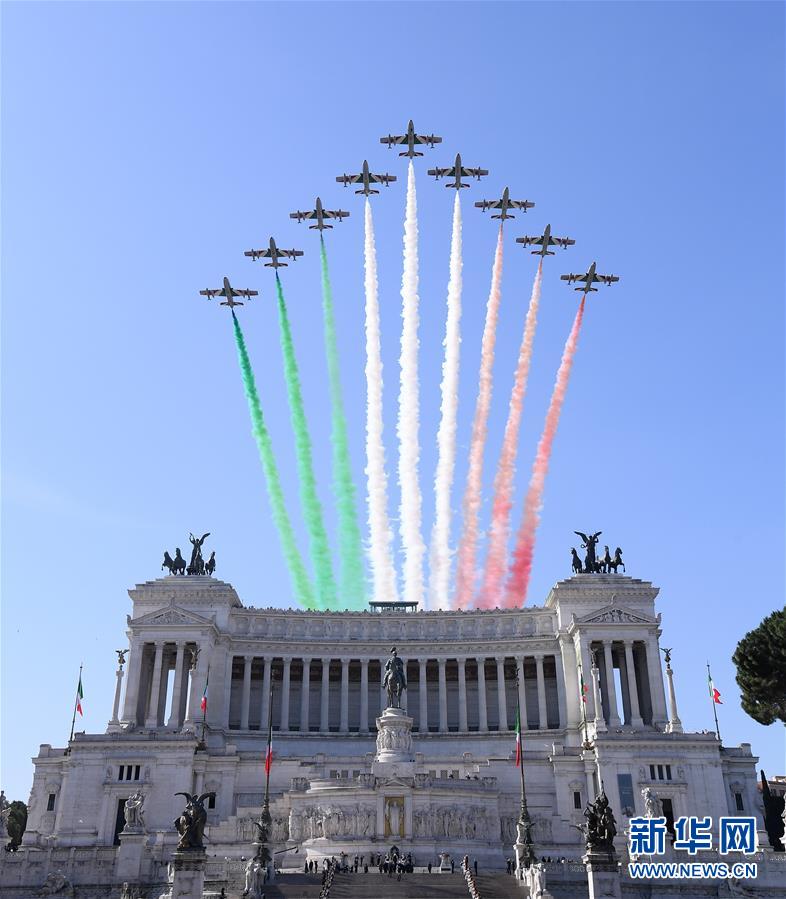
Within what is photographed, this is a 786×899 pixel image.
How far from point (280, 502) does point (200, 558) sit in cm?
1045

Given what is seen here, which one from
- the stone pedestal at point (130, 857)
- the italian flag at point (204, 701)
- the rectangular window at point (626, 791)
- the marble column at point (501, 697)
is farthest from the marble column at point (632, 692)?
the stone pedestal at point (130, 857)

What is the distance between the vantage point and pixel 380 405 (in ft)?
333

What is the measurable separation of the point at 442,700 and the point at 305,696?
1403 cm

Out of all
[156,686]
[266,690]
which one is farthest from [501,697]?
[156,686]

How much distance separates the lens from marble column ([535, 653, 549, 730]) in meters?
97.4

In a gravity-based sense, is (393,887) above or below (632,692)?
below

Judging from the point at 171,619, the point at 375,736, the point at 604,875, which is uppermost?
the point at 171,619

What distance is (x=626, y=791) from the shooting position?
3182 inches

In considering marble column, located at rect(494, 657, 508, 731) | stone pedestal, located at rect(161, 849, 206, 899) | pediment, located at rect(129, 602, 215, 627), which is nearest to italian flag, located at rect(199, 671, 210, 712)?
Answer: pediment, located at rect(129, 602, 215, 627)

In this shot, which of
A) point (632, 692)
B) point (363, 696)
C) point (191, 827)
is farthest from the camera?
point (363, 696)

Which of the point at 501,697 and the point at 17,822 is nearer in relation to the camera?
the point at 501,697

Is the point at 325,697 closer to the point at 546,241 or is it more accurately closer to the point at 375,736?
the point at 375,736

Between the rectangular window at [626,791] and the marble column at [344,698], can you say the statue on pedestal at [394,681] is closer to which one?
the rectangular window at [626,791]

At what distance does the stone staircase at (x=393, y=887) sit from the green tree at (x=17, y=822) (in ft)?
195
